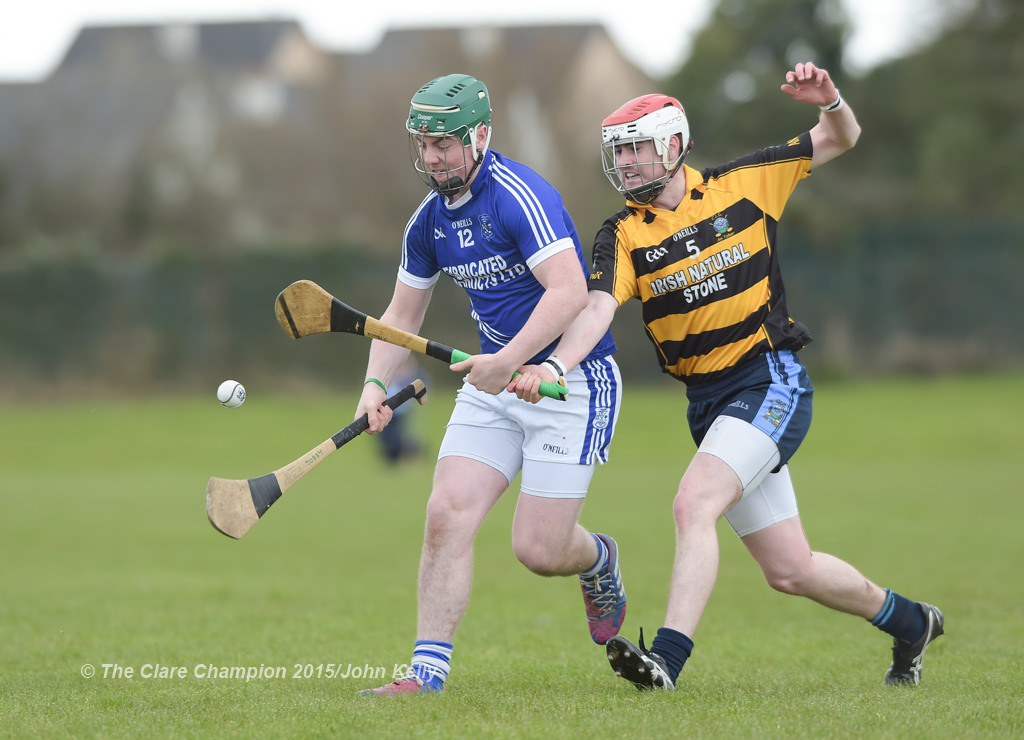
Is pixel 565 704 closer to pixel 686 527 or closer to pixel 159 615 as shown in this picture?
pixel 686 527

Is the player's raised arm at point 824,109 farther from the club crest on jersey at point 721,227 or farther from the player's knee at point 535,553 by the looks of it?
the player's knee at point 535,553

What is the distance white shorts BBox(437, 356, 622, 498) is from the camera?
16.8ft

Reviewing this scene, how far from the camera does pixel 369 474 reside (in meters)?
19.0

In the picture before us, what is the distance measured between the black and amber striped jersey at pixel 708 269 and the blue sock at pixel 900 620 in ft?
3.91

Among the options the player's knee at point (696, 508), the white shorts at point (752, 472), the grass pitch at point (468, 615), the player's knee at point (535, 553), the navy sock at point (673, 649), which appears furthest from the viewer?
the player's knee at point (535, 553)

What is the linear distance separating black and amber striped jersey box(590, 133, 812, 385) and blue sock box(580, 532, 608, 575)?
944 millimetres

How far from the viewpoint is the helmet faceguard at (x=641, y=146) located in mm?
5023

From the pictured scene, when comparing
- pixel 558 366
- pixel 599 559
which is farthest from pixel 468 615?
pixel 558 366

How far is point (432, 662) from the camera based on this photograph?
4.88 m

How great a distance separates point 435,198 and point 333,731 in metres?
2.31

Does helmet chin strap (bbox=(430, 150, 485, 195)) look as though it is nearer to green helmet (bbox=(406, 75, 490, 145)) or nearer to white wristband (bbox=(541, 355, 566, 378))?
green helmet (bbox=(406, 75, 490, 145))

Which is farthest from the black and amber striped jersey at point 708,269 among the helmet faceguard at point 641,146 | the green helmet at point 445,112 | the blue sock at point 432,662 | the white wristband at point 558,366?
the blue sock at point 432,662

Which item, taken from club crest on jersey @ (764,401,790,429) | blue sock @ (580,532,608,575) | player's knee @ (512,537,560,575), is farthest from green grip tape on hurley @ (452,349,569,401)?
blue sock @ (580,532,608,575)

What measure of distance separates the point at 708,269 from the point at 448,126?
1.22 meters
